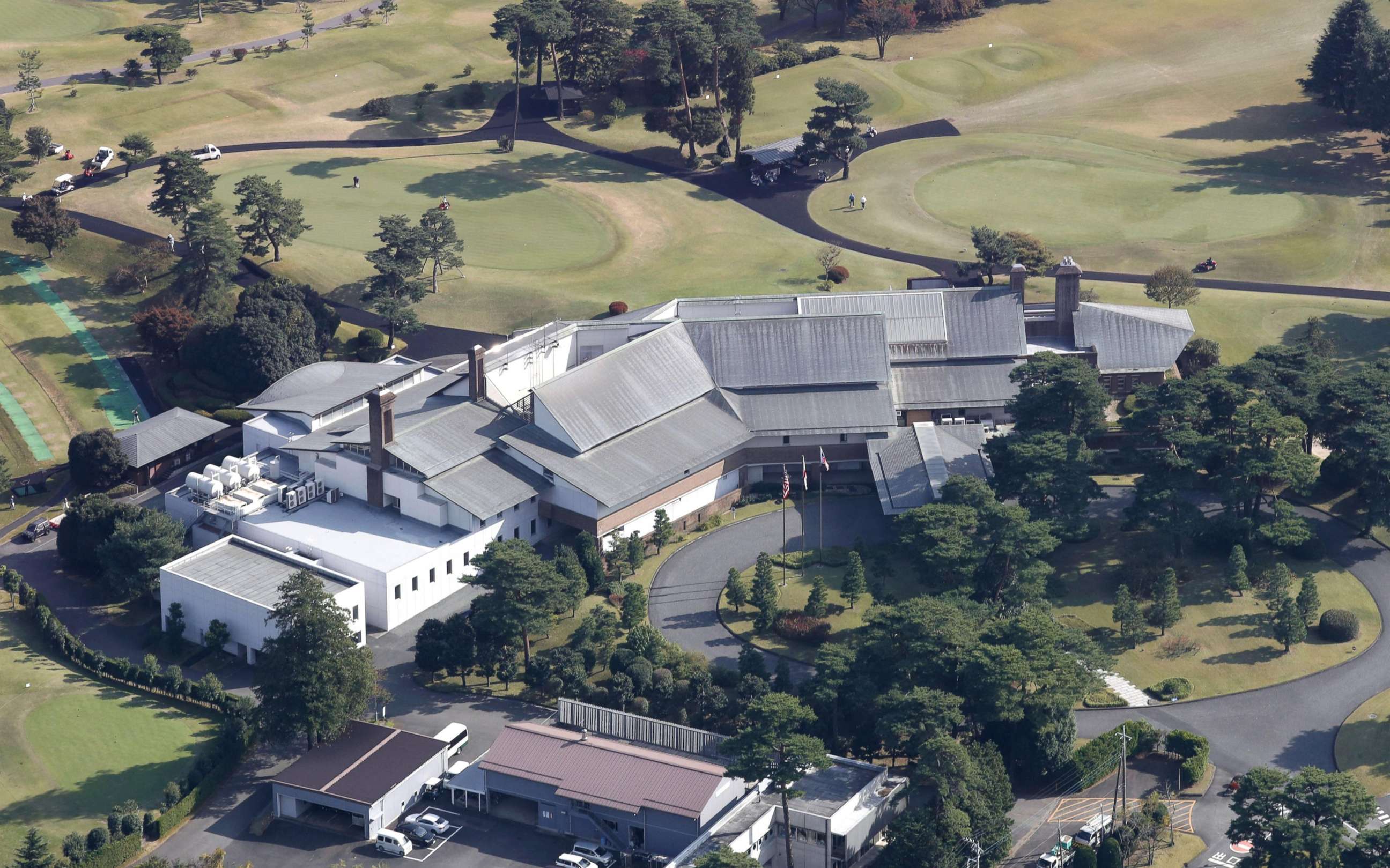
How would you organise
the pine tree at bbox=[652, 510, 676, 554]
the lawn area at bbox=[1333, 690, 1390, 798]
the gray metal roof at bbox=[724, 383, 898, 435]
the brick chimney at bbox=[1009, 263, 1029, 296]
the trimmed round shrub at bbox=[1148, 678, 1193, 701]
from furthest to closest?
the brick chimney at bbox=[1009, 263, 1029, 296] < the gray metal roof at bbox=[724, 383, 898, 435] < the pine tree at bbox=[652, 510, 676, 554] < the trimmed round shrub at bbox=[1148, 678, 1193, 701] < the lawn area at bbox=[1333, 690, 1390, 798]

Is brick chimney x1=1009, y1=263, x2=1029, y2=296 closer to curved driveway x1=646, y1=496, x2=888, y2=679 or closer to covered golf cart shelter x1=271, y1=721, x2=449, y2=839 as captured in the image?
curved driveway x1=646, y1=496, x2=888, y2=679

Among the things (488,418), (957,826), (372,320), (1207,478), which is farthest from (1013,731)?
(372,320)

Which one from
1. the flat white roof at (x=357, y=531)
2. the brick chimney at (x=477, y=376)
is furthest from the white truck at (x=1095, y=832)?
the brick chimney at (x=477, y=376)

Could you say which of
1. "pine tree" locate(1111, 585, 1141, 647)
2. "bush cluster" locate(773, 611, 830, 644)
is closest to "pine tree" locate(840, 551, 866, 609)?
"bush cluster" locate(773, 611, 830, 644)

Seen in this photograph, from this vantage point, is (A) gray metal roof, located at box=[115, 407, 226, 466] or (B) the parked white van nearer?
(B) the parked white van

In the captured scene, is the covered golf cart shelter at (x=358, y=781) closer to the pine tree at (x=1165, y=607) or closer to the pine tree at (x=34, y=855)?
the pine tree at (x=34, y=855)
